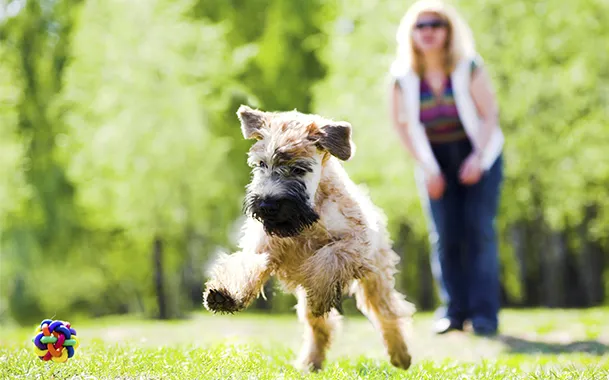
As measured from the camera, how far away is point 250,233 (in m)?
4.72

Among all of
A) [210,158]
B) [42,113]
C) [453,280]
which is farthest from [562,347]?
[42,113]

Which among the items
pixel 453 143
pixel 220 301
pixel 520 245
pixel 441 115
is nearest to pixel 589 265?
pixel 520 245

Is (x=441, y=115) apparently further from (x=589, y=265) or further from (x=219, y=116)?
(x=589, y=265)

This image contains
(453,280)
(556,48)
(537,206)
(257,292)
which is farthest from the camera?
(537,206)

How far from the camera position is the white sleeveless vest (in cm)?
767

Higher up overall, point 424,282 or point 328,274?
point 328,274

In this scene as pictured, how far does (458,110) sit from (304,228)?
393 cm

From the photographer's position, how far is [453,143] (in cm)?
805

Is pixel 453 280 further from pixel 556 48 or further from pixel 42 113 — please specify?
pixel 42 113

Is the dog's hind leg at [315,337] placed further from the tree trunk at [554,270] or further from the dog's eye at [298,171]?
the tree trunk at [554,270]

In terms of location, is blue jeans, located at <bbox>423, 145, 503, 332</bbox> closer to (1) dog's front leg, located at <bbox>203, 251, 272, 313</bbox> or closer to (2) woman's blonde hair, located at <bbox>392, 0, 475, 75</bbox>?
(2) woman's blonde hair, located at <bbox>392, 0, 475, 75</bbox>

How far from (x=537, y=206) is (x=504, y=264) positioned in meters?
2.45

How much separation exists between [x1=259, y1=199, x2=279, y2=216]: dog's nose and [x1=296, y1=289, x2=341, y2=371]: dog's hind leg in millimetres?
1256

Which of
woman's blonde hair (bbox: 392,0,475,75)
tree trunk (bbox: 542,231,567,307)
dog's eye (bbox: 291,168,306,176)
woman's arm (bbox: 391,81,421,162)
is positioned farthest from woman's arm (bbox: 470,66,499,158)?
tree trunk (bbox: 542,231,567,307)
